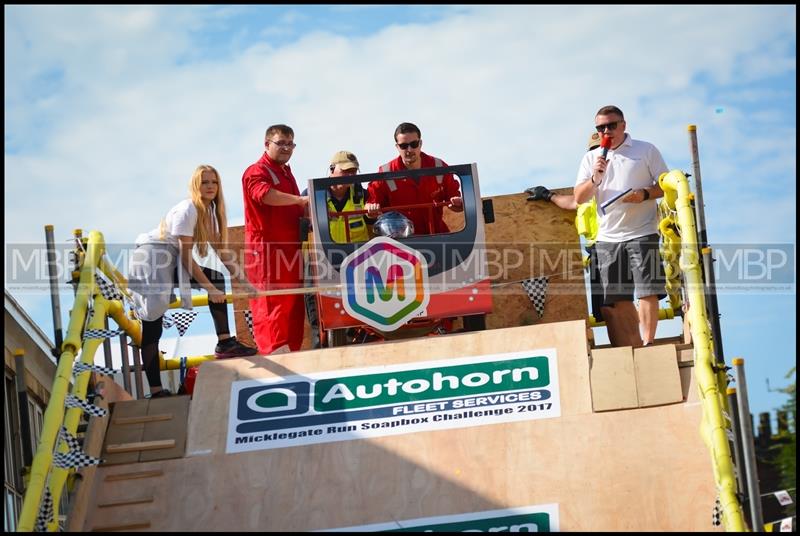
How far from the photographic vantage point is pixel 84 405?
27.8 feet

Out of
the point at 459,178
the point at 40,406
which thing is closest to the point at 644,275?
the point at 459,178

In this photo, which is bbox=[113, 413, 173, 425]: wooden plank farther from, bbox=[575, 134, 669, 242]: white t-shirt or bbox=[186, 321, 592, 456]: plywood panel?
bbox=[575, 134, 669, 242]: white t-shirt

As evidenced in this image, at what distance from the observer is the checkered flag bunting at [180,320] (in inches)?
393

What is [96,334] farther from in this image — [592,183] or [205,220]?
[592,183]

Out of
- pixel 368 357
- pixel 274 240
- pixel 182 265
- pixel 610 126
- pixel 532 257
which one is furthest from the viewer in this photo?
pixel 532 257

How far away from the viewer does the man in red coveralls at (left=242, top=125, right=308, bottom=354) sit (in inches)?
413

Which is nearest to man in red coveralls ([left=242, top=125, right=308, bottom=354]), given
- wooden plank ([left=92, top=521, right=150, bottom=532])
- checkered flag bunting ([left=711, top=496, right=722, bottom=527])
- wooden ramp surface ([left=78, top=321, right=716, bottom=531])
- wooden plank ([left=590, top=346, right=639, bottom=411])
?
wooden ramp surface ([left=78, top=321, right=716, bottom=531])

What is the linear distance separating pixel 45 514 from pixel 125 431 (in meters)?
1.20

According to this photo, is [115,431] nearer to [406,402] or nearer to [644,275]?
[406,402]

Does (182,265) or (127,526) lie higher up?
(182,265)

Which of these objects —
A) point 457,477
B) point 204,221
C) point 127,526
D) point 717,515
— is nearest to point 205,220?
point 204,221

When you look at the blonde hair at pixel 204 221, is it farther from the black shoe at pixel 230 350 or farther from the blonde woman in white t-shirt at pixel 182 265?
the black shoe at pixel 230 350

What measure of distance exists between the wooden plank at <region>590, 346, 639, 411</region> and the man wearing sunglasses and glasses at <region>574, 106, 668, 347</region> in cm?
114

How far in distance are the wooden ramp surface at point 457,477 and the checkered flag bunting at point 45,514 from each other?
0.46 meters
